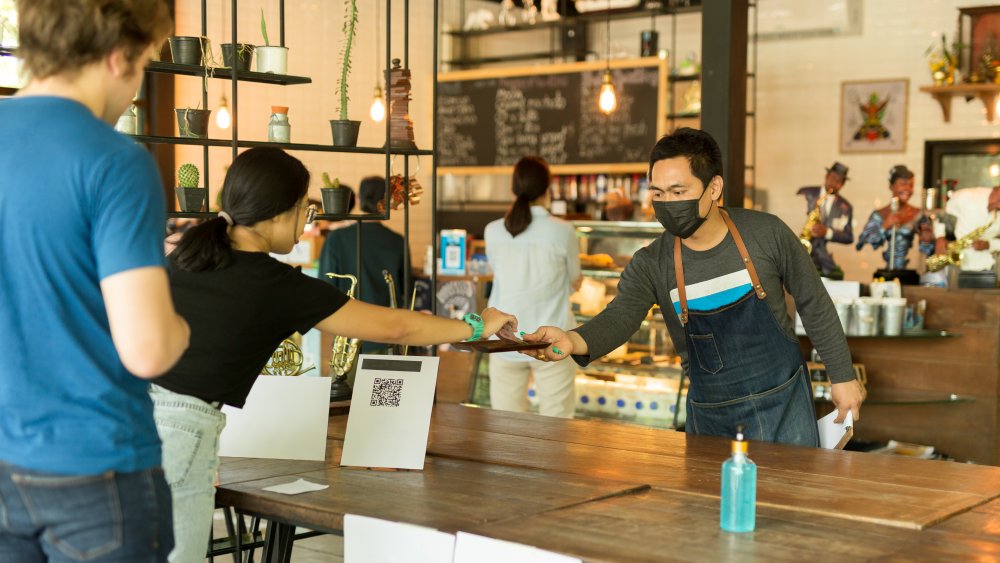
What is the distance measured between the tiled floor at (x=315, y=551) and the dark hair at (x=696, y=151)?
2.12 meters

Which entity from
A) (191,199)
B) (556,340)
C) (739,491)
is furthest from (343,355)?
(739,491)

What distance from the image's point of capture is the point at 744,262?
3264mm

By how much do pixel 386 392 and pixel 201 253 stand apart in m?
0.69

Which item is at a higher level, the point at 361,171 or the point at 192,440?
the point at 361,171

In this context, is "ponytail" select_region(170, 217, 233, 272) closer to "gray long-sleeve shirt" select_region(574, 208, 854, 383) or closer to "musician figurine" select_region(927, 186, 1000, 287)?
"gray long-sleeve shirt" select_region(574, 208, 854, 383)

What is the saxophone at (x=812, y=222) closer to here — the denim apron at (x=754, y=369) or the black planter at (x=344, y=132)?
the denim apron at (x=754, y=369)

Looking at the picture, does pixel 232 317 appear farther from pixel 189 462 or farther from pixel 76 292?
pixel 76 292

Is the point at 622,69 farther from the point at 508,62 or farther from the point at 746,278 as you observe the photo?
the point at 746,278

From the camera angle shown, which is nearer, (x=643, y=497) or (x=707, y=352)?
(x=643, y=497)

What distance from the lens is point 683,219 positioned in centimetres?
326

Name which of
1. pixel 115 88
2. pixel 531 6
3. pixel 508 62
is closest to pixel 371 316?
pixel 115 88

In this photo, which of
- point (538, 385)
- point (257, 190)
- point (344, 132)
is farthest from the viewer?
point (538, 385)

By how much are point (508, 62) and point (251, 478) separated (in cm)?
868

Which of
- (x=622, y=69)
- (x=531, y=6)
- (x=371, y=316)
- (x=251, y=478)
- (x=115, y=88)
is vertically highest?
(x=531, y=6)
